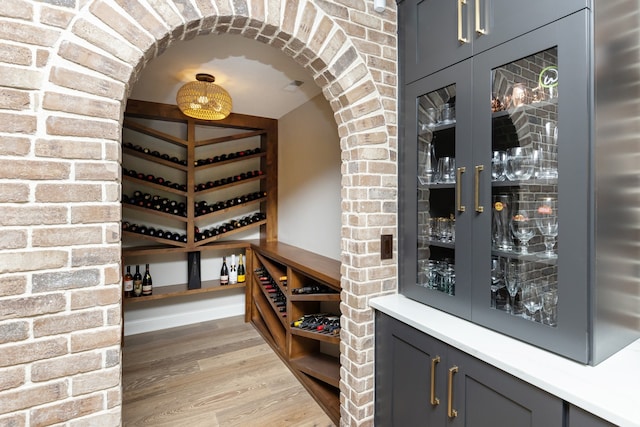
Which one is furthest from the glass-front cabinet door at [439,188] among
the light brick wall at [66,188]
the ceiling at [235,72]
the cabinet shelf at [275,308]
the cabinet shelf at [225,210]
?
the cabinet shelf at [225,210]

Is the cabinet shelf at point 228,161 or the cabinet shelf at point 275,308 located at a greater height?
the cabinet shelf at point 228,161

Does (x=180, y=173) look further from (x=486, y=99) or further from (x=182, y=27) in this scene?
(x=486, y=99)

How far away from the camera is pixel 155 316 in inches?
137

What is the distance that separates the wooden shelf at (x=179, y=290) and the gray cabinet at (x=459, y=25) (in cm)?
289

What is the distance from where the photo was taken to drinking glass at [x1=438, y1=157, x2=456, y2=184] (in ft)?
5.00

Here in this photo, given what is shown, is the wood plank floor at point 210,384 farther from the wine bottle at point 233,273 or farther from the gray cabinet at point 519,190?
the gray cabinet at point 519,190

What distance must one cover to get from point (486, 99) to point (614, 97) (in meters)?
0.40

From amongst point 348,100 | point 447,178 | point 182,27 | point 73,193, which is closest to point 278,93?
point 348,100

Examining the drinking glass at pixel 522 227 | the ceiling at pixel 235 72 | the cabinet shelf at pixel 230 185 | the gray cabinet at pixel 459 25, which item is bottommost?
the drinking glass at pixel 522 227

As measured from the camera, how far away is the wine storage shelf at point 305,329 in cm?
219

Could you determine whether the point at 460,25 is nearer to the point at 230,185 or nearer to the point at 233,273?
the point at 230,185

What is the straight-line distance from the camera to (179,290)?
132 inches

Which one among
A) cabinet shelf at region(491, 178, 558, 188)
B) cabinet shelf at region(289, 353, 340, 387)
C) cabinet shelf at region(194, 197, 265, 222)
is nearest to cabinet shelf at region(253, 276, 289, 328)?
cabinet shelf at region(289, 353, 340, 387)

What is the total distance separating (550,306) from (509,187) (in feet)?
1.56
